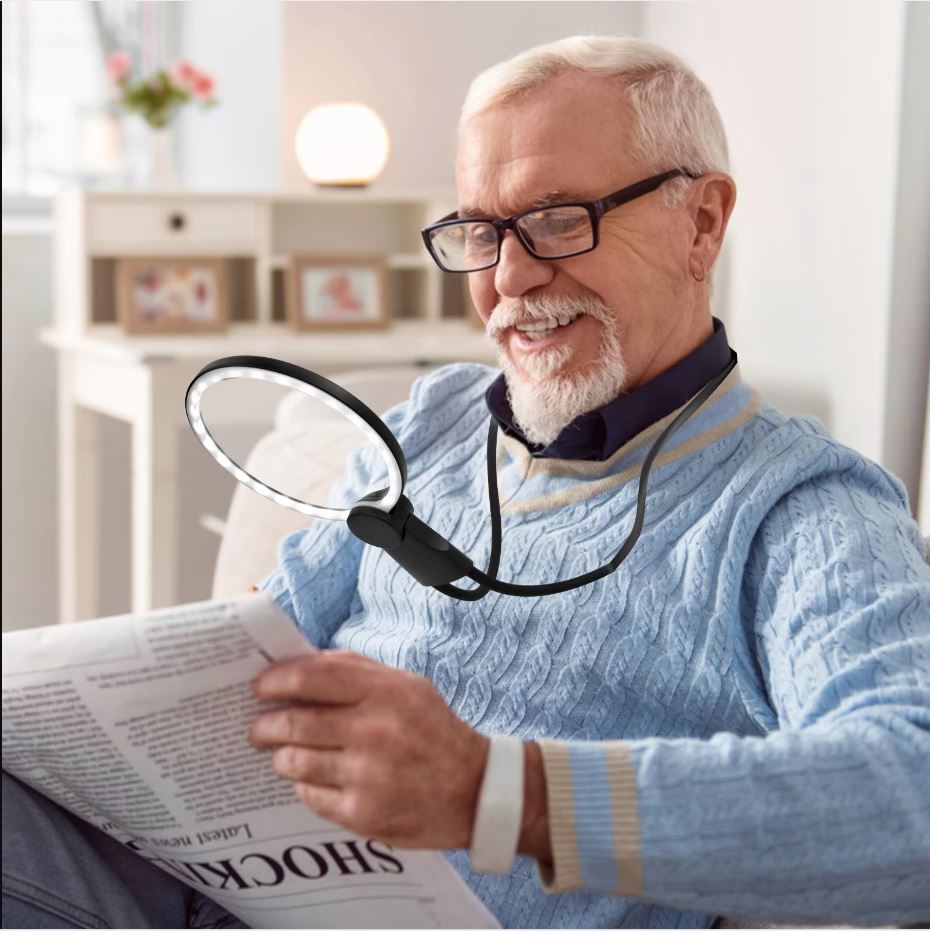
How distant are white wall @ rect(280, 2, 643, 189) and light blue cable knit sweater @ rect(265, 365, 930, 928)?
1.73 meters

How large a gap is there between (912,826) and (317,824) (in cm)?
36

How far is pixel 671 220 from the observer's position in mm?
1209

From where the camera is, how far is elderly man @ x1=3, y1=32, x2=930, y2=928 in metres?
0.79

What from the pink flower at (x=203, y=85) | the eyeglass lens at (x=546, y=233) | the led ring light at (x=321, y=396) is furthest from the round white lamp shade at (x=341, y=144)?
the led ring light at (x=321, y=396)

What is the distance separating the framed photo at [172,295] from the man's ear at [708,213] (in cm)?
165

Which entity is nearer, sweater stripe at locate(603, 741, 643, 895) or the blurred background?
sweater stripe at locate(603, 741, 643, 895)

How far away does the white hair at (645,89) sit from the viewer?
46.6 inches

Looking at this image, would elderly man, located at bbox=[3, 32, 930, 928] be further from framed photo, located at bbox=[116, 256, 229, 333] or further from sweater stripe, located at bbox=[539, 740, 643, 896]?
framed photo, located at bbox=[116, 256, 229, 333]

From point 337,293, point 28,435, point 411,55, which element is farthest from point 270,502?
point 411,55

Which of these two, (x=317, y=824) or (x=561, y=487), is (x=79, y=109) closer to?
(x=561, y=487)

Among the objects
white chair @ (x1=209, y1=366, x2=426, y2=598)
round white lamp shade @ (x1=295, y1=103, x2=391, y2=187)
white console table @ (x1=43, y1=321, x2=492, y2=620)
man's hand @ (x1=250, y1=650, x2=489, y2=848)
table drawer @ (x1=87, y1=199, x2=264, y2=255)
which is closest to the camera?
man's hand @ (x1=250, y1=650, x2=489, y2=848)

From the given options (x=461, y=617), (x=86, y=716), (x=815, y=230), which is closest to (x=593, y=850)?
(x=86, y=716)

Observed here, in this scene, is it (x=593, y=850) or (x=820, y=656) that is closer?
(x=593, y=850)

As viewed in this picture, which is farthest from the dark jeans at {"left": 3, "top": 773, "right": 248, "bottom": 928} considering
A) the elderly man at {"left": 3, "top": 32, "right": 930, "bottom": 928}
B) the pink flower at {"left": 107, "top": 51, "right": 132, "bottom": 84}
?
the pink flower at {"left": 107, "top": 51, "right": 132, "bottom": 84}
